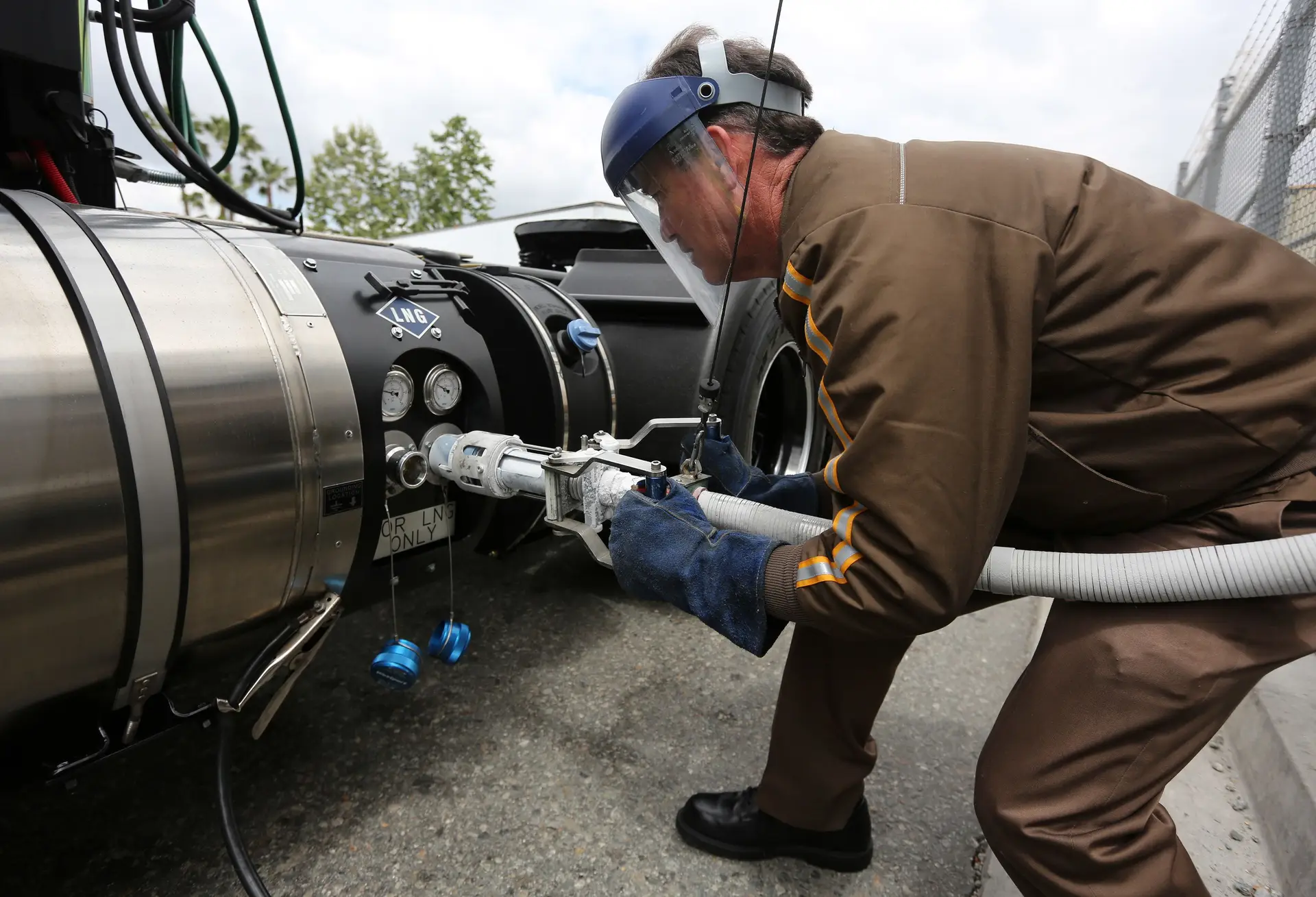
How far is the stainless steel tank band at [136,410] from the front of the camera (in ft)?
3.56

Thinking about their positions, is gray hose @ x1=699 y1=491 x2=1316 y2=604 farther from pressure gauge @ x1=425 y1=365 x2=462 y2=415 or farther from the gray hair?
Answer: pressure gauge @ x1=425 y1=365 x2=462 y2=415

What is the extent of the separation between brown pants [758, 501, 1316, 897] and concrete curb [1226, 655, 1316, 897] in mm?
668

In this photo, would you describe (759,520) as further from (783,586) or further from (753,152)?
(753,152)

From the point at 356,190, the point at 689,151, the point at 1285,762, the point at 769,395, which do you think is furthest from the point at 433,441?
the point at 356,190

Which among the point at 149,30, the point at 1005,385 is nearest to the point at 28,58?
the point at 149,30

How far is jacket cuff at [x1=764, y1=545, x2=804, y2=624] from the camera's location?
1.11 m

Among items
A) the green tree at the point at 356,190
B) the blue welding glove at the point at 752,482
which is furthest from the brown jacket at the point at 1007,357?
the green tree at the point at 356,190

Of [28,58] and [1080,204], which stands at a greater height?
[28,58]

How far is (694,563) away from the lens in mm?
1196

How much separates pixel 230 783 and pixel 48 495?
1.98 feet

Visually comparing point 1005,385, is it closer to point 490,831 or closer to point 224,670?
point 490,831

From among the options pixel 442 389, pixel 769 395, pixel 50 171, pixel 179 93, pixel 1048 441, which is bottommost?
pixel 769 395

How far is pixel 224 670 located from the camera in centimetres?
204

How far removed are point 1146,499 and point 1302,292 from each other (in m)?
0.37
